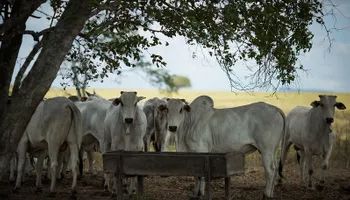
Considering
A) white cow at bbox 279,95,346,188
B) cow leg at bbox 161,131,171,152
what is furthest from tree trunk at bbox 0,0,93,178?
cow leg at bbox 161,131,171,152

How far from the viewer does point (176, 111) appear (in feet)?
43.4

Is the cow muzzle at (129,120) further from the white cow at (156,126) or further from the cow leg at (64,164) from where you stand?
the white cow at (156,126)

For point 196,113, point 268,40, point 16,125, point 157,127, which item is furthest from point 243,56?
point 157,127

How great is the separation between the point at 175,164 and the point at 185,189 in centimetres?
540

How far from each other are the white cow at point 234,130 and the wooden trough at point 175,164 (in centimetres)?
283

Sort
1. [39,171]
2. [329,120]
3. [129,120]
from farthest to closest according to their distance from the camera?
1. [329,120]
2. [39,171]
3. [129,120]

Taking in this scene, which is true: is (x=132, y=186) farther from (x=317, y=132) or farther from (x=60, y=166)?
(x=317, y=132)

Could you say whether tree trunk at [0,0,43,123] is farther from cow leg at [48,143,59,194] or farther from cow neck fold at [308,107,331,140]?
cow neck fold at [308,107,331,140]

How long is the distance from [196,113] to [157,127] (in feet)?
16.7

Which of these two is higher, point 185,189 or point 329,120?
point 329,120

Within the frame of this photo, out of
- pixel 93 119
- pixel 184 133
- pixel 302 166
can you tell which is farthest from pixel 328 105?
pixel 93 119

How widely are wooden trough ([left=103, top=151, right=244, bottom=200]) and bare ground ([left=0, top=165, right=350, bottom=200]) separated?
7.04 feet

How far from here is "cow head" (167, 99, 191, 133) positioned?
43.2ft

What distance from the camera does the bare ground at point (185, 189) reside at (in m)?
14.0
